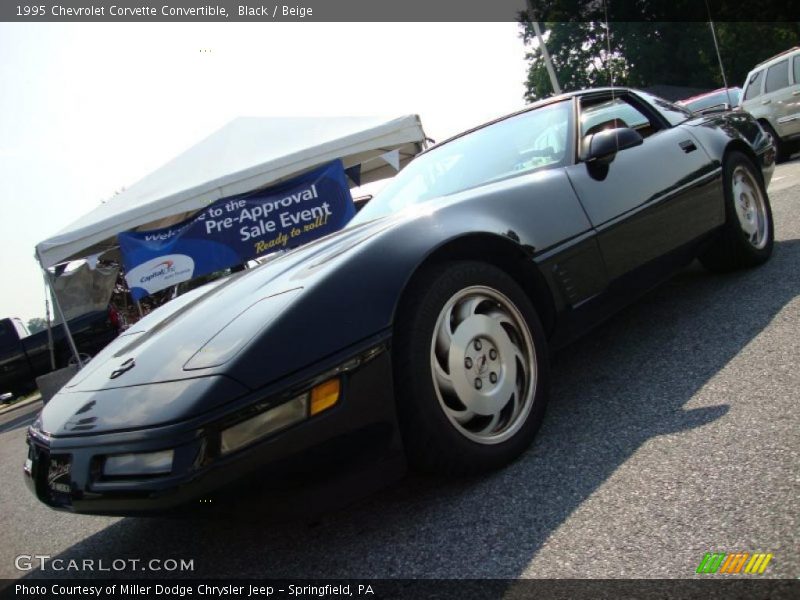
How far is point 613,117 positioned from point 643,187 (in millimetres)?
532

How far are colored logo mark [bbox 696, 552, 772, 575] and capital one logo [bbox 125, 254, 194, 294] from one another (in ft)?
24.1

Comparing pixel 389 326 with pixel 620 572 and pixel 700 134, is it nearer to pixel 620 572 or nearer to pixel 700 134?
pixel 620 572

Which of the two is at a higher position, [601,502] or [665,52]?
[665,52]

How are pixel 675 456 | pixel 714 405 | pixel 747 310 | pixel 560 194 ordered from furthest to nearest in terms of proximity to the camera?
pixel 747 310, pixel 560 194, pixel 714 405, pixel 675 456

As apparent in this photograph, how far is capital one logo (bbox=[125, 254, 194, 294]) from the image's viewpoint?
7742 mm

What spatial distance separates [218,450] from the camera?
1525 millimetres

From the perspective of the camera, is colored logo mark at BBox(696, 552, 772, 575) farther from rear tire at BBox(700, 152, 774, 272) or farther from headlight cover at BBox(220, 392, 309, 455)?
rear tire at BBox(700, 152, 774, 272)

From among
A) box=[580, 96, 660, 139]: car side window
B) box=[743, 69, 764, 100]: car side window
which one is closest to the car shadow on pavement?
box=[580, 96, 660, 139]: car side window

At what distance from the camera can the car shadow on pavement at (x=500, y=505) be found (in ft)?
5.33

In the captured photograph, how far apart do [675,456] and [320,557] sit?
3.34 ft

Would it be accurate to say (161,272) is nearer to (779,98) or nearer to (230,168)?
(230,168)

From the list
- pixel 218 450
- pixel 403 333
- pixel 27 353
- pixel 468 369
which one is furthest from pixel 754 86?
pixel 27 353

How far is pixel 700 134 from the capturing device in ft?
11.1

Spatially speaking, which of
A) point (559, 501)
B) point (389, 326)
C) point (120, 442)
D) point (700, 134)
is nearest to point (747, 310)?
point (700, 134)
